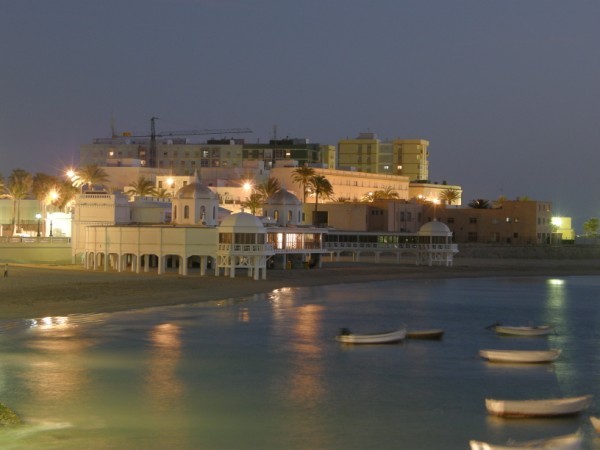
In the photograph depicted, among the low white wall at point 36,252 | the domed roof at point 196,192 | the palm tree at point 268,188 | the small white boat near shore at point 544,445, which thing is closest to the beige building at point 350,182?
the palm tree at point 268,188

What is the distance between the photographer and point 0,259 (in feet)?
322

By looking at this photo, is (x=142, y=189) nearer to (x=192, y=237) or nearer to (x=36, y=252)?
(x=36, y=252)

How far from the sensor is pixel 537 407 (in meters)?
34.5

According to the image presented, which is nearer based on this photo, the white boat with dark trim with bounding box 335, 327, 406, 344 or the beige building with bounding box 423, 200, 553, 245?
the white boat with dark trim with bounding box 335, 327, 406, 344

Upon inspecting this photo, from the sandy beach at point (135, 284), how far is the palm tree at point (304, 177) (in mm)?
30672

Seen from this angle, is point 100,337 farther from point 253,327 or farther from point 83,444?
point 83,444

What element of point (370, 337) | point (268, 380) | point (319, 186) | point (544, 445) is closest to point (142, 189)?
point (319, 186)

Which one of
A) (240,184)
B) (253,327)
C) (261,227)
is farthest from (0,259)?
(240,184)

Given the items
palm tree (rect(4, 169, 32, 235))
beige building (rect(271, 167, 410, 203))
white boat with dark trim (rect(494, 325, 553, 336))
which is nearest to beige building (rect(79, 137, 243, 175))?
beige building (rect(271, 167, 410, 203))

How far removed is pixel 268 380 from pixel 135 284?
124ft

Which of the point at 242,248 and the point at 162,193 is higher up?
the point at 162,193

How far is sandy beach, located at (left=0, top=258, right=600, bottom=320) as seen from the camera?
211 feet

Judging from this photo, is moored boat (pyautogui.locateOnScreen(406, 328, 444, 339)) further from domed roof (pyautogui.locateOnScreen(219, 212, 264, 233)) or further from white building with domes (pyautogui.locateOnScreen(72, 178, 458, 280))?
white building with domes (pyautogui.locateOnScreen(72, 178, 458, 280))

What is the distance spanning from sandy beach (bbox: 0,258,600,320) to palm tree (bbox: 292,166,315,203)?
30672mm
